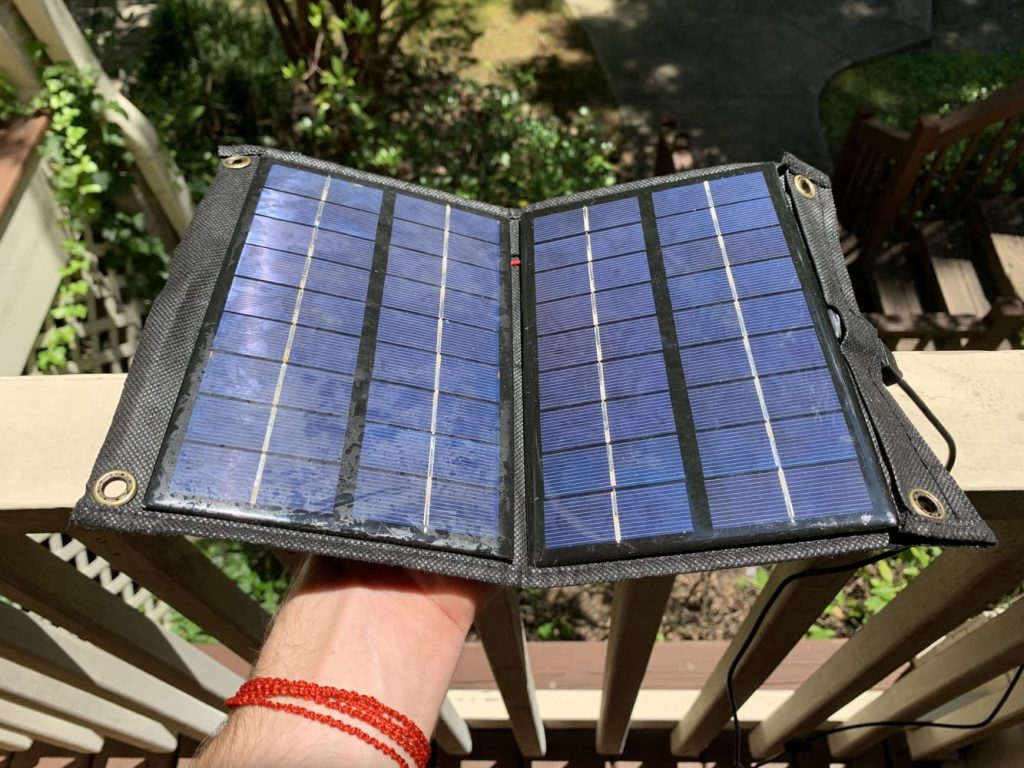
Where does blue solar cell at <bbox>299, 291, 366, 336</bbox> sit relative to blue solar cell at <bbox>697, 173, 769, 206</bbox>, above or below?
below

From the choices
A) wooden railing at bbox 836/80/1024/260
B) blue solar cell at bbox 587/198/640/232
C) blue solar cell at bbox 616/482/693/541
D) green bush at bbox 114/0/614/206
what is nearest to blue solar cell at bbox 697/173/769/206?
blue solar cell at bbox 587/198/640/232

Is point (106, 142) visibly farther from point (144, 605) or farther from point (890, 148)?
point (890, 148)

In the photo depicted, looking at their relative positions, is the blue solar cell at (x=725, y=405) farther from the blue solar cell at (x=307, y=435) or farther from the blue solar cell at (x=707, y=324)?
the blue solar cell at (x=307, y=435)

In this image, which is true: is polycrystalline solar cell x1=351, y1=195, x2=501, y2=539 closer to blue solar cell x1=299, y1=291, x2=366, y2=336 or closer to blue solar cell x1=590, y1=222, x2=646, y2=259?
blue solar cell x1=299, y1=291, x2=366, y2=336

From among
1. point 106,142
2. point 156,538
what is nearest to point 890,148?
point 106,142

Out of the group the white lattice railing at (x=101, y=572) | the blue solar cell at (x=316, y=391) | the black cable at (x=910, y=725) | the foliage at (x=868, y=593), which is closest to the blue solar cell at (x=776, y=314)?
the blue solar cell at (x=316, y=391)

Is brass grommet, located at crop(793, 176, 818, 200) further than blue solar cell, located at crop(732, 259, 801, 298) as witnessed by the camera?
Yes
